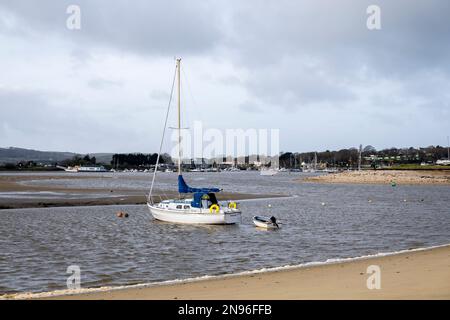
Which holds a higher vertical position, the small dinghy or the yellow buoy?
the yellow buoy

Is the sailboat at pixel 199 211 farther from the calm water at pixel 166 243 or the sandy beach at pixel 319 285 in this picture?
the sandy beach at pixel 319 285

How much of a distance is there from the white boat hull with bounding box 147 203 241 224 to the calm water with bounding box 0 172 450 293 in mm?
719

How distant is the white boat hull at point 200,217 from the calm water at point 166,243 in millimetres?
719

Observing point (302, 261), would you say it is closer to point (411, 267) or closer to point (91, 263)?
point (411, 267)

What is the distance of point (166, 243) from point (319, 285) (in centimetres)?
1455

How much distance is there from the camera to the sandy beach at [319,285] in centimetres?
1370

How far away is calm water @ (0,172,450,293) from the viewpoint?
20359mm

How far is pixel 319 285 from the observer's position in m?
15.2

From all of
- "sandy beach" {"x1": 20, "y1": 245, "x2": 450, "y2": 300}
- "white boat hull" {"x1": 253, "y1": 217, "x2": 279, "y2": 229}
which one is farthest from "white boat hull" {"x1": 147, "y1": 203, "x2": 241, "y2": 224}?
"sandy beach" {"x1": 20, "y1": 245, "x2": 450, "y2": 300}

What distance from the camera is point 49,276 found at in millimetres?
19359

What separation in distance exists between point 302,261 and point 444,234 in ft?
47.3

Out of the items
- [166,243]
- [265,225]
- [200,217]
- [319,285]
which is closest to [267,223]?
[265,225]

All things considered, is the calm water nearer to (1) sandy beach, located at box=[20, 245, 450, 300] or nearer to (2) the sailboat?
(2) the sailboat
